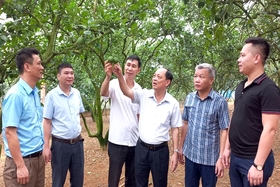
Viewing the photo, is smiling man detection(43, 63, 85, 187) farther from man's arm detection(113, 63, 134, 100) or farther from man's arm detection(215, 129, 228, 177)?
man's arm detection(215, 129, 228, 177)

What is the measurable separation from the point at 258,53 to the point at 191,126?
96cm

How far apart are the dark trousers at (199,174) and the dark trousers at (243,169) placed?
12.4 inches

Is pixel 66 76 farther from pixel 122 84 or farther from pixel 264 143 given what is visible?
pixel 264 143

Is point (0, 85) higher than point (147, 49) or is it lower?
lower

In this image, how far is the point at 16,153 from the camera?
7.37 ft

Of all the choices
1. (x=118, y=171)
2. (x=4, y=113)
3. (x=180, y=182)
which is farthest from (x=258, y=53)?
(x=180, y=182)

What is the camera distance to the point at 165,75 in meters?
2.98

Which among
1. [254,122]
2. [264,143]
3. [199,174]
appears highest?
[254,122]

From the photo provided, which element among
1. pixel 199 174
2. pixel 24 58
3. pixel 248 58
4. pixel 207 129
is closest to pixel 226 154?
pixel 207 129

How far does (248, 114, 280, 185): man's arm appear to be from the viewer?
6.85 feet

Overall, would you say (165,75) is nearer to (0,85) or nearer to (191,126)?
(191,126)

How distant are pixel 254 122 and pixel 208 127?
22.1 inches

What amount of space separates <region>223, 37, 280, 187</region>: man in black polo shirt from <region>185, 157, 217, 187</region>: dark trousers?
34 centimetres

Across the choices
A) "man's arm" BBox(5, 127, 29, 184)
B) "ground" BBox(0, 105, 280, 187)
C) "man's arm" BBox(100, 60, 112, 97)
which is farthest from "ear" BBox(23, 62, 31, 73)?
"ground" BBox(0, 105, 280, 187)
